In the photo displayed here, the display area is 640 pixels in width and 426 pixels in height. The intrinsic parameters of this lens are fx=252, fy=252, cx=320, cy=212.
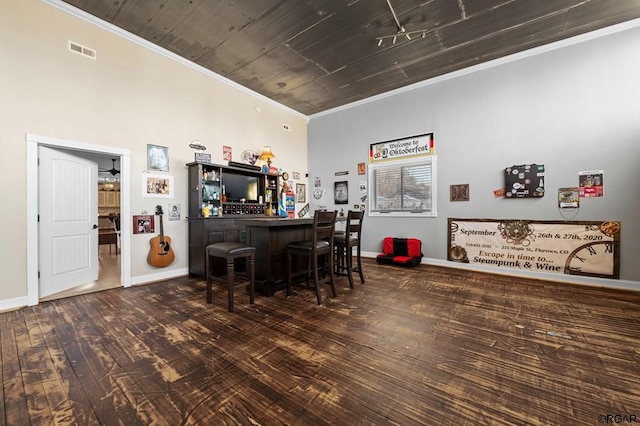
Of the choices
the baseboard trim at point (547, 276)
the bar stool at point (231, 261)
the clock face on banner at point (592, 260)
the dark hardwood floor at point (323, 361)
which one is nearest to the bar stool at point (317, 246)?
the dark hardwood floor at point (323, 361)

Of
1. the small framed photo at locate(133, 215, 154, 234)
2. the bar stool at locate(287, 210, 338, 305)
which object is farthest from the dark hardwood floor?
the small framed photo at locate(133, 215, 154, 234)

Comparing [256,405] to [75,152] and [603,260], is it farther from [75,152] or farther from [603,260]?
[603,260]

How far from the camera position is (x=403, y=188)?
5328 millimetres

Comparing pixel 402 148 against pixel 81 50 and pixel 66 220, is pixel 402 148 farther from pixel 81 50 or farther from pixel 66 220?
pixel 66 220

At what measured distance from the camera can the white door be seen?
3.08m

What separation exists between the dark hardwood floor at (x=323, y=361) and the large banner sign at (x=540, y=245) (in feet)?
2.59

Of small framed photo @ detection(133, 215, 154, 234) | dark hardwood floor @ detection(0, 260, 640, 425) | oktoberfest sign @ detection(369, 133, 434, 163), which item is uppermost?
oktoberfest sign @ detection(369, 133, 434, 163)

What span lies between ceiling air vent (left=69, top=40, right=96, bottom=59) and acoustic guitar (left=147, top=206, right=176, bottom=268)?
2150 mm

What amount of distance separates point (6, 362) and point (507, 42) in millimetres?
6571

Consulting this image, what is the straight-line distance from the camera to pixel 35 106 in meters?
2.93

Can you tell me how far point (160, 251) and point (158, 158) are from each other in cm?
146

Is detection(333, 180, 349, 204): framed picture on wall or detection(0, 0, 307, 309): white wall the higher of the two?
detection(0, 0, 307, 309): white wall

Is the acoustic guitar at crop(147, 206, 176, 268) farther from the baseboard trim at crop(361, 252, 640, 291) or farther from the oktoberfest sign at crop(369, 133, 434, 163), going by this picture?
the baseboard trim at crop(361, 252, 640, 291)

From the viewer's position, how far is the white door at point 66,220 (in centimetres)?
308
